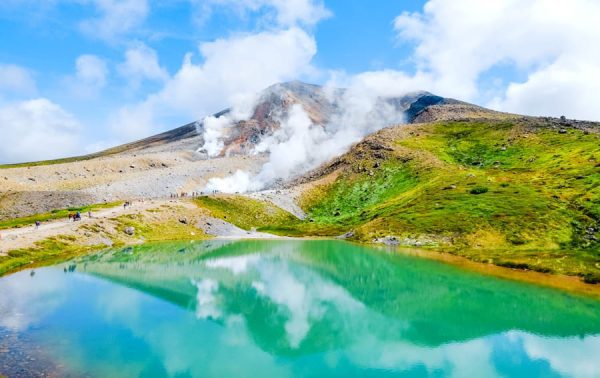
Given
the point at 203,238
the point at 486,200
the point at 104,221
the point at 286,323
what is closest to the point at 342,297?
the point at 286,323

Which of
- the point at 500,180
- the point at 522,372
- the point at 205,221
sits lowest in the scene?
the point at 522,372

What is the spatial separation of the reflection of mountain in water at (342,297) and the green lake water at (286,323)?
0.18m

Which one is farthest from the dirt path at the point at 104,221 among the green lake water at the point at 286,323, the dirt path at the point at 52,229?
the green lake water at the point at 286,323

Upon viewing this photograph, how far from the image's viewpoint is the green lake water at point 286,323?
34.4 metres

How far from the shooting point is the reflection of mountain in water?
44906 mm

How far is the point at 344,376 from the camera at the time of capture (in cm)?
3294

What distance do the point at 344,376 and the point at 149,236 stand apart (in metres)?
93.1

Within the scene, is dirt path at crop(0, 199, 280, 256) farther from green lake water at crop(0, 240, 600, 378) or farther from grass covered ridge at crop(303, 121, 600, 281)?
grass covered ridge at crop(303, 121, 600, 281)

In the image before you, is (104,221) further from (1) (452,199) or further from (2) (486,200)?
(2) (486,200)

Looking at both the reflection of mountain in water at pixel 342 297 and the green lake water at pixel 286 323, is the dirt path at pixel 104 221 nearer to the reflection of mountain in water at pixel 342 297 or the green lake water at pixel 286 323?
the reflection of mountain in water at pixel 342 297

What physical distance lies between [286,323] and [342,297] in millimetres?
15266

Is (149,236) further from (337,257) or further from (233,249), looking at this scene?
(337,257)

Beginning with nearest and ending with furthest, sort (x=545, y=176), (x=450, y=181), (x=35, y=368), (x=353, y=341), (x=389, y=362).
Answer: (x=35, y=368) < (x=389, y=362) < (x=353, y=341) < (x=545, y=176) < (x=450, y=181)

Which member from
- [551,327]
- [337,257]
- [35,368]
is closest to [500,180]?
[337,257]
